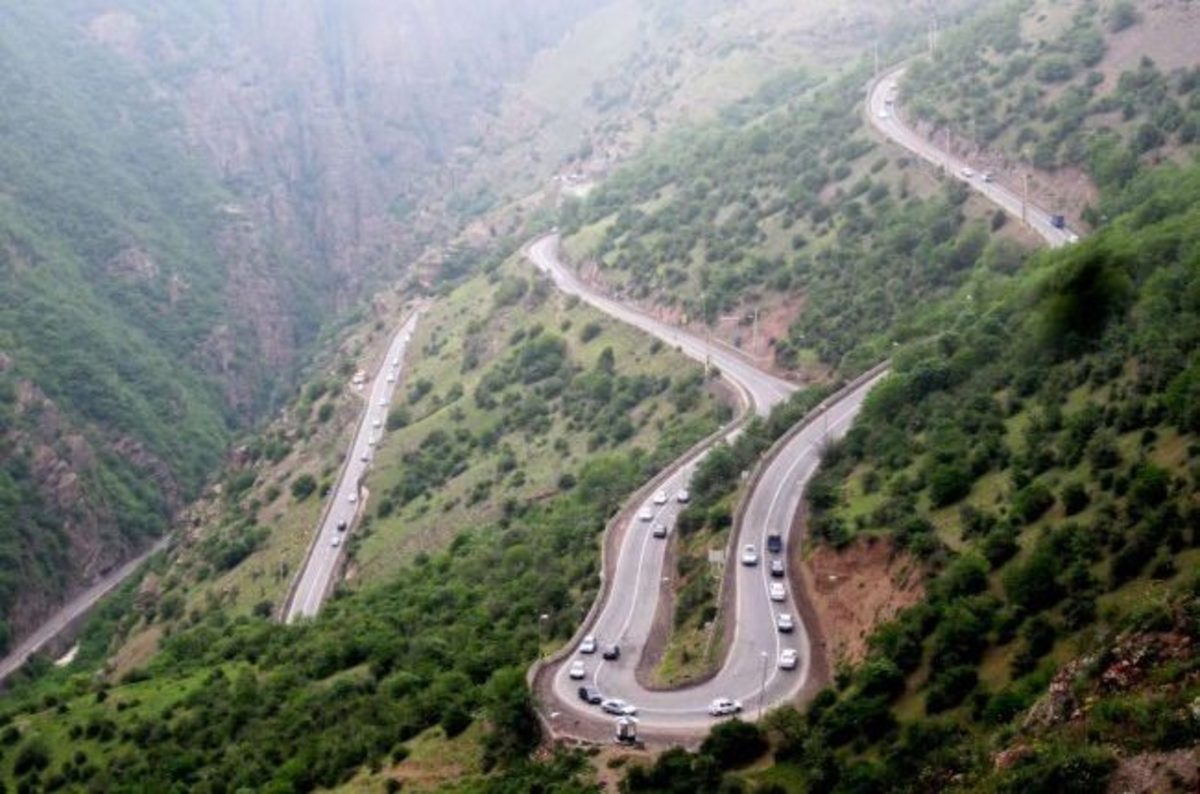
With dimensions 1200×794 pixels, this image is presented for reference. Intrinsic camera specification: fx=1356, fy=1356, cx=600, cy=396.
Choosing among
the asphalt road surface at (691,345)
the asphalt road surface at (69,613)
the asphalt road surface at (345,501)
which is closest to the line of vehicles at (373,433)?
the asphalt road surface at (345,501)

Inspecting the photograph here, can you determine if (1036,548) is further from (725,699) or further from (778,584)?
(778,584)

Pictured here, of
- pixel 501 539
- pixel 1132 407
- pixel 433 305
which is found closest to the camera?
pixel 1132 407

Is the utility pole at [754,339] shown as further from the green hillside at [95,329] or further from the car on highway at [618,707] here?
the green hillside at [95,329]

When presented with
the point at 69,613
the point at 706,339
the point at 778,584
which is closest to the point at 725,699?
the point at 778,584

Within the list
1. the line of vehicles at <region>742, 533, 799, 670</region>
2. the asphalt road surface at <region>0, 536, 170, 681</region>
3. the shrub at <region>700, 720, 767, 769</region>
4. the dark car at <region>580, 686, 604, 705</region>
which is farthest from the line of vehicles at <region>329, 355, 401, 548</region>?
the shrub at <region>700, 720, 767, 769</region>

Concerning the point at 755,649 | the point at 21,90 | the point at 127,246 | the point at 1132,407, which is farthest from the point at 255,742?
the point at 21,90

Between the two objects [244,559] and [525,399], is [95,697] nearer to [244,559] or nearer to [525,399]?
[244,559]
